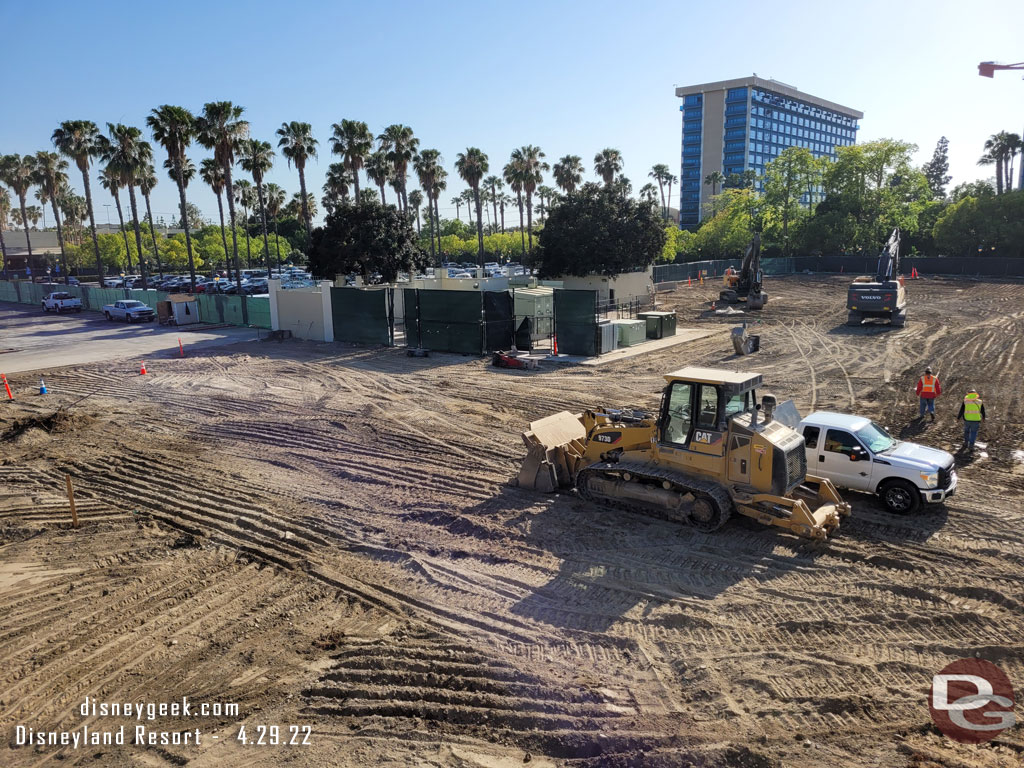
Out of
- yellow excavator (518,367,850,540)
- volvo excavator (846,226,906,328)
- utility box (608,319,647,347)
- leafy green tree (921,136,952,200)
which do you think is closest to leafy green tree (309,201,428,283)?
utility box (608,319,647,347)

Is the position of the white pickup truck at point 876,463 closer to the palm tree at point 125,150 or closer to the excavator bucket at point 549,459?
the excavator bucket at point 549,459

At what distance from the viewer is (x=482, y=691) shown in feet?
23.5

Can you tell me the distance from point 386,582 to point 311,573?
3.98 feet

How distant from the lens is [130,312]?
41.6m

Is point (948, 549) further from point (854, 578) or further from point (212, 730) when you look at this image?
point (212, 730)

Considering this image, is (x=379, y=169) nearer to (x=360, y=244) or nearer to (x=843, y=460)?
(x=360, y=244)

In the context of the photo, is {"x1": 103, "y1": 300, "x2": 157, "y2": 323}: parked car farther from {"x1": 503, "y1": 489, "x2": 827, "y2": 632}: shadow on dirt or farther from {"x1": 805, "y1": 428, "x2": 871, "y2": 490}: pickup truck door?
{"x1": 805, "y1": 428, "x2": 871, "y2": 490}: pickup truck door

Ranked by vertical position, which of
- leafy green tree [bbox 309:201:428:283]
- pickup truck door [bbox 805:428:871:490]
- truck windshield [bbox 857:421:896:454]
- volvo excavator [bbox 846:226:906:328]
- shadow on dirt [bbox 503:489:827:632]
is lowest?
shadow on dirt [bbox 503:489:827:632]

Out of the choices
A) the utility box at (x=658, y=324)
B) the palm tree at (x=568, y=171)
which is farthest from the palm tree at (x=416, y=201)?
the utility box at (x=658, y=324)

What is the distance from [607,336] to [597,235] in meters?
14.9

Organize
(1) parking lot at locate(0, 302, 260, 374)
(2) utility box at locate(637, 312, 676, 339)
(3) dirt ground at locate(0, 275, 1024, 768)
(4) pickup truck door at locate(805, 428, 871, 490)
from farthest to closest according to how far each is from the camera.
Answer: (2) utility box at locate(637, 312, 676, 339), (1) parking lot at locate(0, 302, 260, 374), (4) pickup truck door at locate(805, 428, 871, 490), (3) dirt ground at locate(0, 275, 1024, 768)

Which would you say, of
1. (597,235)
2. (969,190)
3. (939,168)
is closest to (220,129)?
(597,235)

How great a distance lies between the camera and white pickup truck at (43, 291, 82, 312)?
4816 cm

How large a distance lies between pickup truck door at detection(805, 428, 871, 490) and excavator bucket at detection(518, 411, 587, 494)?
4308mm
